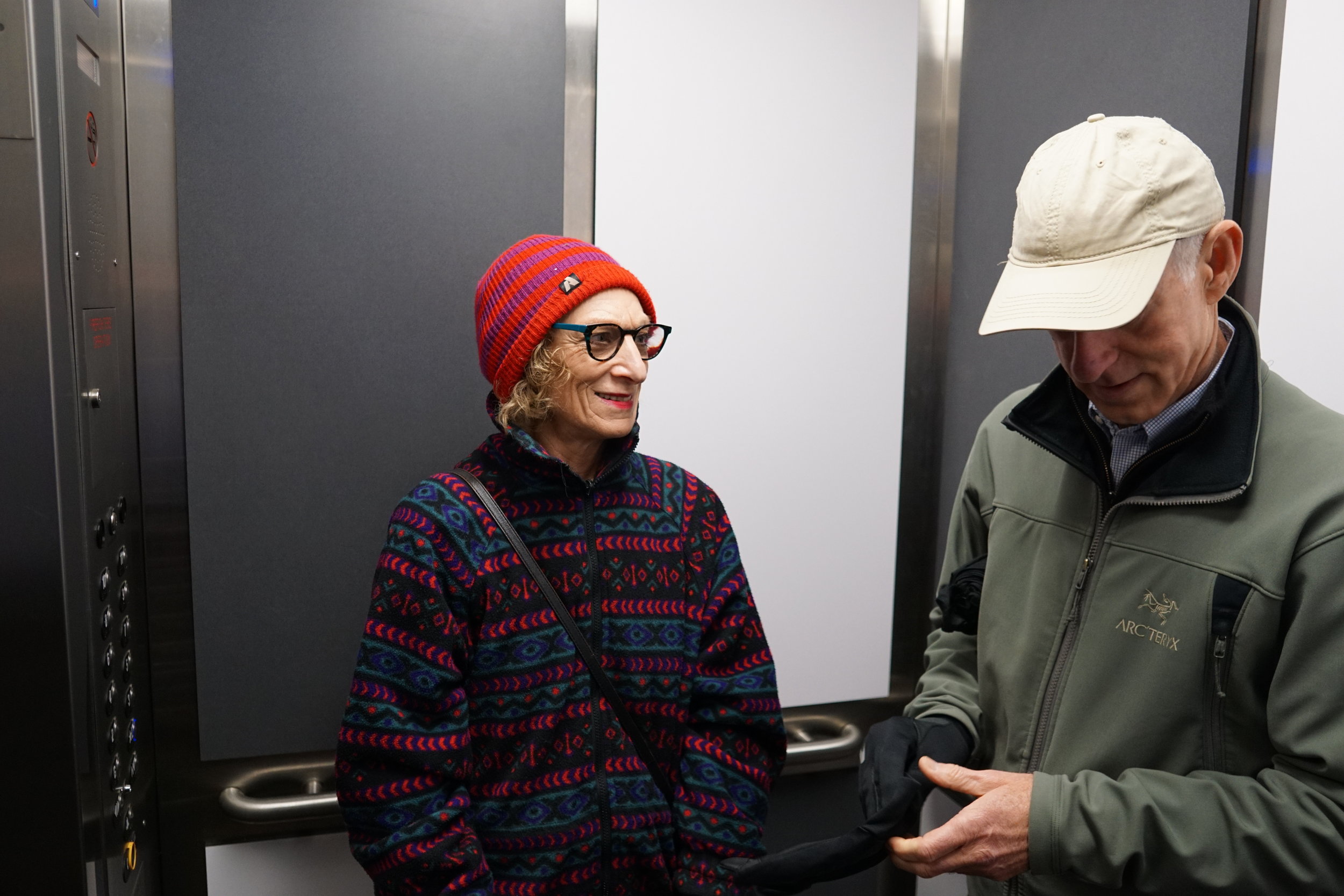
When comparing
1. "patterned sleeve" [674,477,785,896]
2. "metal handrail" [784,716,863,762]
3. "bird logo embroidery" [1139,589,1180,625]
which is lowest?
"metal handrail" [784,716,863,762]

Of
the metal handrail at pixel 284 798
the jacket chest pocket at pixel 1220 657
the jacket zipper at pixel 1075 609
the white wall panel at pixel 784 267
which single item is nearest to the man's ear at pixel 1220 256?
the jacket zipper at pixel 1075 609

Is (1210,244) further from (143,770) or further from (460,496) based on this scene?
(143,770)

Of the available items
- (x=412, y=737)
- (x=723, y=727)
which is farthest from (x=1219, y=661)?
(x=412, y=737)

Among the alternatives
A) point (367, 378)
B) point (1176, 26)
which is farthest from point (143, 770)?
point (1176, 26)

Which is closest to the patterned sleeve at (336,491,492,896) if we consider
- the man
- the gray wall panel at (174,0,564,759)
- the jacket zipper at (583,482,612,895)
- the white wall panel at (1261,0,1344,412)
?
the jacket zipper at (583,482,612,895)

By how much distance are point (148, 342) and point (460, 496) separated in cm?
65

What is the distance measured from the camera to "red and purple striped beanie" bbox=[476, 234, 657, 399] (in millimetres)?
1358

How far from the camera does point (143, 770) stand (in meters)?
1.36

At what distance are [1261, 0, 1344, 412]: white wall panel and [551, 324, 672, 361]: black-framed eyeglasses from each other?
2.73ft

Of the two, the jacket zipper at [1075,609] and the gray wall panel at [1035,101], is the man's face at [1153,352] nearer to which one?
the jacket zipper at [1075,609]

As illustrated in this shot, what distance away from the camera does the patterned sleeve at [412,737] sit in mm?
1236

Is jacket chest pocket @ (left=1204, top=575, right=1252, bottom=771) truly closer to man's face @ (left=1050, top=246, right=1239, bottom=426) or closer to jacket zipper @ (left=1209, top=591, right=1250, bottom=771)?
jacket zipper @ (left=1209, top=591, right=1250, bottom=771)

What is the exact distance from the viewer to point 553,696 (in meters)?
1.31

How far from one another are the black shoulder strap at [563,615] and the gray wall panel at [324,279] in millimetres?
476
